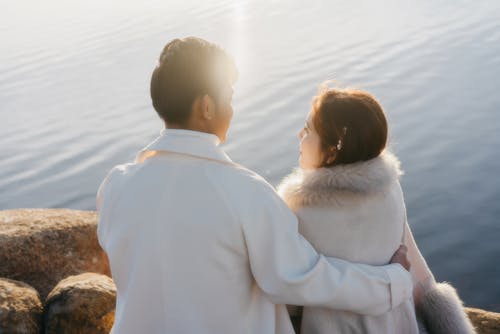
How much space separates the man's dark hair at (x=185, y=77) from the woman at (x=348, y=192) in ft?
2.02

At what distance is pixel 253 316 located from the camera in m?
2.39

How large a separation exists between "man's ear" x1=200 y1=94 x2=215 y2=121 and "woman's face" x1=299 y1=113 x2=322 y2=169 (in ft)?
2.01

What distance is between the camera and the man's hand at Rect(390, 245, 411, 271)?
2727 millimetres

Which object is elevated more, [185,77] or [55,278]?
[185,77]

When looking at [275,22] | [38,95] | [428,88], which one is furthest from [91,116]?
[275,22]

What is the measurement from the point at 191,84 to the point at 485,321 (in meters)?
2.95

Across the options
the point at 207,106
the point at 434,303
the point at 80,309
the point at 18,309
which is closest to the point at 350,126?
the point at 207,106

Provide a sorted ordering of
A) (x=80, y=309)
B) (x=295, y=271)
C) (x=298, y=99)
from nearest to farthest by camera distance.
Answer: (x=295, y=271) → (x=80, y=309) → (x=298, y=99)

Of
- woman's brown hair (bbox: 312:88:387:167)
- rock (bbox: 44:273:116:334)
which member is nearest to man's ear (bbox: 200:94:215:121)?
woman's brown hair (bbox: 312:88:387:167)

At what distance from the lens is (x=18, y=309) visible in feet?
11.0

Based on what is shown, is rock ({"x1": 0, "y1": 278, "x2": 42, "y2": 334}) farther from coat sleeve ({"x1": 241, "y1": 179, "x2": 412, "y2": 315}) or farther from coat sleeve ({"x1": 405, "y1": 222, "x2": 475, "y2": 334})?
coat sleeve ({"x1": 405, "y1": 222, "x2": 475, "y2": 334})

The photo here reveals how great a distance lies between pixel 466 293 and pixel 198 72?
5.14 meters

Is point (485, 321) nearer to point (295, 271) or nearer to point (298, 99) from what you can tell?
point (295, 271)

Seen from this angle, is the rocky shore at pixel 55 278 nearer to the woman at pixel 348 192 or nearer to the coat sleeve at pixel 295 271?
the woman at pixel 348 192
